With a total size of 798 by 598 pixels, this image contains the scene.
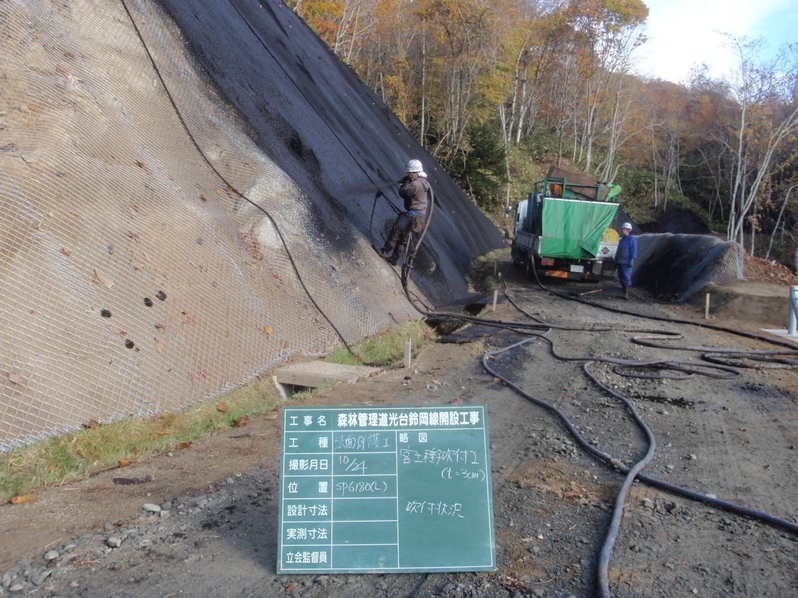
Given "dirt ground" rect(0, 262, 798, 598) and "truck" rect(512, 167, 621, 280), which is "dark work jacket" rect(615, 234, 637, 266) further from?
"dirt ground" rect(0, 262, 798, 598)

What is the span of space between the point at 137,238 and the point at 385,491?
4812 mm

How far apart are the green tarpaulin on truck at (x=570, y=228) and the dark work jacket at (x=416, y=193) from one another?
8504 mm

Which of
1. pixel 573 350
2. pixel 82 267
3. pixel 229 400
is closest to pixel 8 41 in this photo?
pixel 82 267

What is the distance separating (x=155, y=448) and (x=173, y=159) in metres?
4.58

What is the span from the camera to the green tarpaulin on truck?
20.3 meters

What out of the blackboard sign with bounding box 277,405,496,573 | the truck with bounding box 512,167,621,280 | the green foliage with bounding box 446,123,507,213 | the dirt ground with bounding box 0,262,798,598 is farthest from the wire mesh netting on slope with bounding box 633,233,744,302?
the blackboard sign with bounding box 277,405,496,573

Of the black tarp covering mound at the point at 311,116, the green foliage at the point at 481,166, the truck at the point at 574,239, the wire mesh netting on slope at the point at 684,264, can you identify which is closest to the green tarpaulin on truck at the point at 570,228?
the truck at the point at 574,239

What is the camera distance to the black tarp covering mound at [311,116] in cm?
1159

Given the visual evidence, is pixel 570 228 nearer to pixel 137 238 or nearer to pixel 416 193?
pixel 416 193

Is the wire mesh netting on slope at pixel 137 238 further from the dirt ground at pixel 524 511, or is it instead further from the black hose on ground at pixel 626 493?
the black hose on ground at pixel 626 493

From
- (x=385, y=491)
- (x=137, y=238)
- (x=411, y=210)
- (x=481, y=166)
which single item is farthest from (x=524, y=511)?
(x=481, y=166)

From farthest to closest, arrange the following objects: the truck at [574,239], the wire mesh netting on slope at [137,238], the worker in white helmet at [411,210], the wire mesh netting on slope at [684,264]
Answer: the truck at [574,239] → the wire mesh netting on slope at [684,264] → the worker in white helmet at [411,210] → the wire mesh netting on slope at [137,238]

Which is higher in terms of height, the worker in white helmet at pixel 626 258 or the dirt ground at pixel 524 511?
the worker in white helmet at pixel 626 258

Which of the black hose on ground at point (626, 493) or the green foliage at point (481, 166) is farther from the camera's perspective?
the green foliage at point (481, 166)
